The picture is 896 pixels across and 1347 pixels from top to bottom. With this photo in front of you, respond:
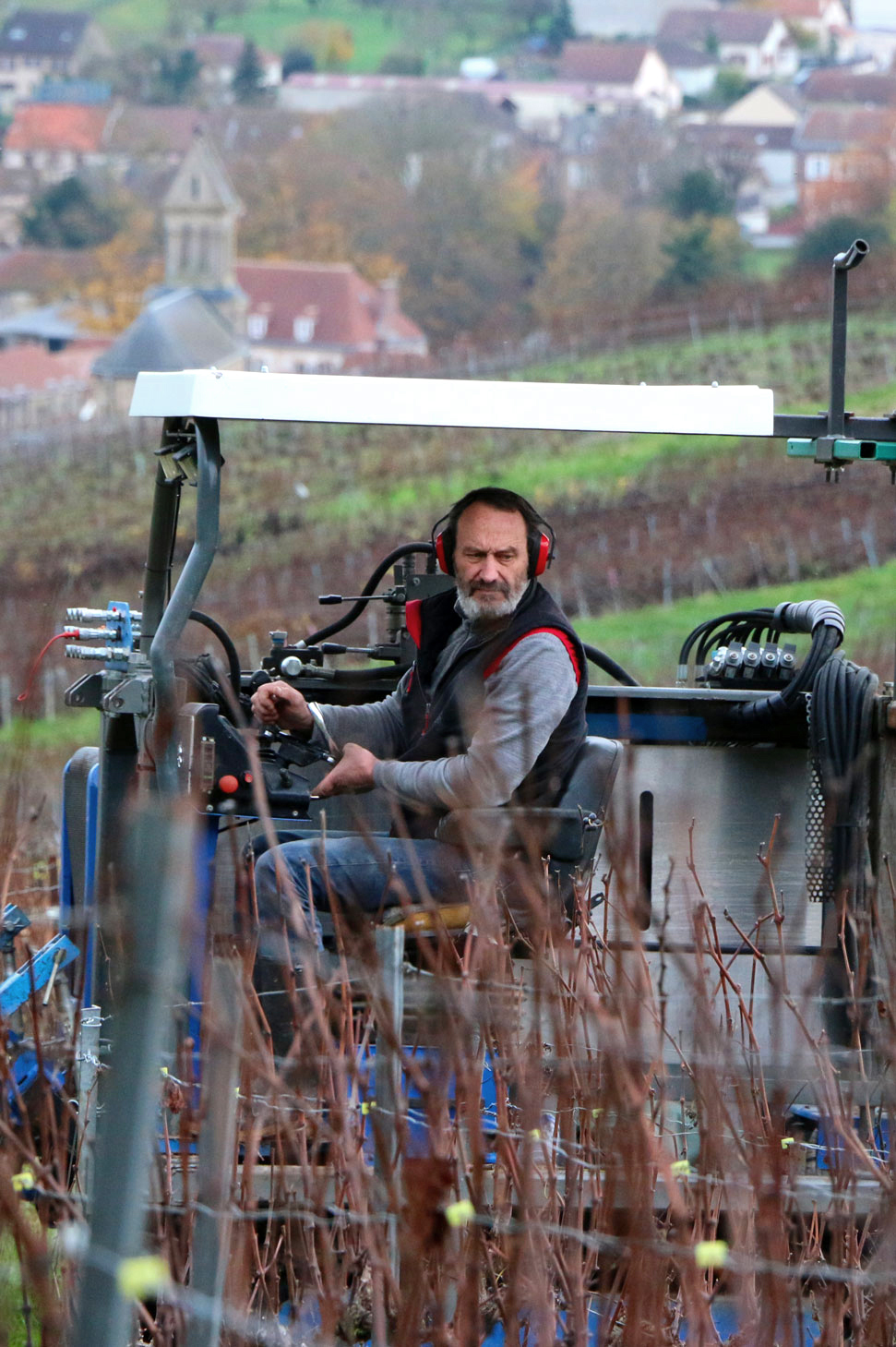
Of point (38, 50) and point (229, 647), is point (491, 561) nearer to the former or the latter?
→ point (229, 647)

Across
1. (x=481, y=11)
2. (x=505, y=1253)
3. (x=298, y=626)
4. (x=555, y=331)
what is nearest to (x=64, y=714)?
(x=298, y=626)

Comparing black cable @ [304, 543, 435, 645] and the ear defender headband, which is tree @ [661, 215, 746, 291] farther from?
the ear defender headband

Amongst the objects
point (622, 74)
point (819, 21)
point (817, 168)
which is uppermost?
point (819, 21)

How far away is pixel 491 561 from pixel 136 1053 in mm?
3027

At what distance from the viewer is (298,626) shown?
85.3 ft

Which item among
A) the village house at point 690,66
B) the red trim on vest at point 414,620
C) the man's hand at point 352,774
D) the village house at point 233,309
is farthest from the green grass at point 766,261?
the man's hand at point 352,774

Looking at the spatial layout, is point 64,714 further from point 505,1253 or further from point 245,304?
point 245,304

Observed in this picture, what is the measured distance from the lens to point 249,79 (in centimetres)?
7012

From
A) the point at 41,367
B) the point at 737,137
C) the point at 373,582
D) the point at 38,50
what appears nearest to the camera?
the point at 373,582

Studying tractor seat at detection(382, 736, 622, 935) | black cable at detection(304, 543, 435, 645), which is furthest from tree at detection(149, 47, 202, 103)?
tractor seat at detection(382, 736, 622, 935)

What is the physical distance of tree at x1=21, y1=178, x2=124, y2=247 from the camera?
61031 mm

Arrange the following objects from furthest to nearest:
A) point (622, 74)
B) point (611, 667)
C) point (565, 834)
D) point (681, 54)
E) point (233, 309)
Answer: point (681, 54), point (622, 74), point (233, 309), point (611, 667), point (565, 834)

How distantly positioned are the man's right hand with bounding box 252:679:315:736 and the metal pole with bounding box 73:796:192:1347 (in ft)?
9.17

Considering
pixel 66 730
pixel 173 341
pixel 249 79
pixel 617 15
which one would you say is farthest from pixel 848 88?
pixel 66 730
